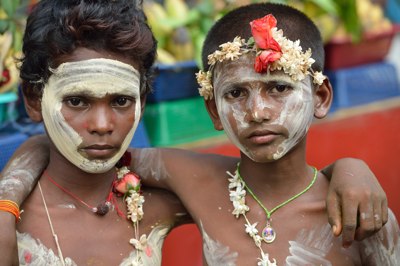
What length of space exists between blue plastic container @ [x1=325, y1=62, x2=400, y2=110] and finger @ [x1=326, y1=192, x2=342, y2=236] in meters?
2.99

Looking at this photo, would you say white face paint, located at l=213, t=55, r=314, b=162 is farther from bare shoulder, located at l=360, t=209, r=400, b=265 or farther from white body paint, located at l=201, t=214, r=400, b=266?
bare shoulder, located at l=360, t=209, r=400, b=265

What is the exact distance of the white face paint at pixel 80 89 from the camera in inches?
107

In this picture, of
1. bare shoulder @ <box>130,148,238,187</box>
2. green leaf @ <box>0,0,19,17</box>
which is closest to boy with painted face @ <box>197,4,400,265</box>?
bare shoulder @ <box>130,148,238,187</box>

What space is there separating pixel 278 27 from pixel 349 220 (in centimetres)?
78

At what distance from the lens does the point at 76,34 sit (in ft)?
8.92

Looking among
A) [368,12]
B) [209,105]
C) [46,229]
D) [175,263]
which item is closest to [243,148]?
[209,105]

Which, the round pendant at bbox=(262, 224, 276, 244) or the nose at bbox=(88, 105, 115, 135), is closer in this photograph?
the nose at bbox=(88, 105, 115, 135)

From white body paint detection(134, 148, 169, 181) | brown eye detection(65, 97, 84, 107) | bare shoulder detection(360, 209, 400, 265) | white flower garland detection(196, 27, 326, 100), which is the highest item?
white flower garland detection(196, 27, 326, 100)

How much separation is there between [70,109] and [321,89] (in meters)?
0.94

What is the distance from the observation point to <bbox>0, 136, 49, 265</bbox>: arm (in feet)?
8.11

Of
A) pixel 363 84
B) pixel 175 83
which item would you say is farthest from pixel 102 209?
pixel 363 84

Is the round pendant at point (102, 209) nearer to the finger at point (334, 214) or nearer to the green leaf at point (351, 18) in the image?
the finger at point (334, 214)

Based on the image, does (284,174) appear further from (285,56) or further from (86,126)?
(86,126)

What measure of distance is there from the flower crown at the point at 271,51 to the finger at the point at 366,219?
1.76 feet
